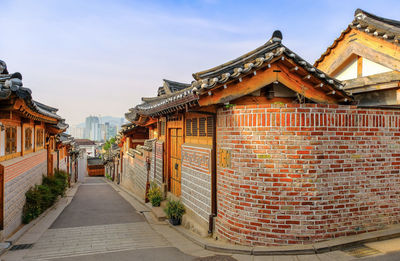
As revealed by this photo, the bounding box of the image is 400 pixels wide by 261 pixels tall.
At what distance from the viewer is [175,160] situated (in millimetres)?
10266

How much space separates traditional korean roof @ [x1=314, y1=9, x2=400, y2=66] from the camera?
800 centimetres

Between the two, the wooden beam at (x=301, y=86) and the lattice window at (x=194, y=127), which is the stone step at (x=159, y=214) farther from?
the wooden beam at (x=301, y=86)

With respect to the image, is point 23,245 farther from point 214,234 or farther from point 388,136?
point 388,136

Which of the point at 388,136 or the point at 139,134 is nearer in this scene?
the point at 388,136

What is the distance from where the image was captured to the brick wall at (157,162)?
11391 millimetres

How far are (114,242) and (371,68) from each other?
9.28m

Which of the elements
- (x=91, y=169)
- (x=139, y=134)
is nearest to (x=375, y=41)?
(x=139, y=134)

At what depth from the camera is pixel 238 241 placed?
5.66 metres

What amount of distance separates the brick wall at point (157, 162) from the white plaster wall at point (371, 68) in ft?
25.0

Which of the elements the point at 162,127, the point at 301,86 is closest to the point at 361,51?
the point at 301,86

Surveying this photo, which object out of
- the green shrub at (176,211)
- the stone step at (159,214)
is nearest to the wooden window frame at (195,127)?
the green shrub at (176,211)

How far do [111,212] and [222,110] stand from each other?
7.58m

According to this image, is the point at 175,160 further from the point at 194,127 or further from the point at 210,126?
the point at 210,126

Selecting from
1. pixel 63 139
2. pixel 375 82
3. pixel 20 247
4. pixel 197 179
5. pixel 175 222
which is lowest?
pixel 20 247
